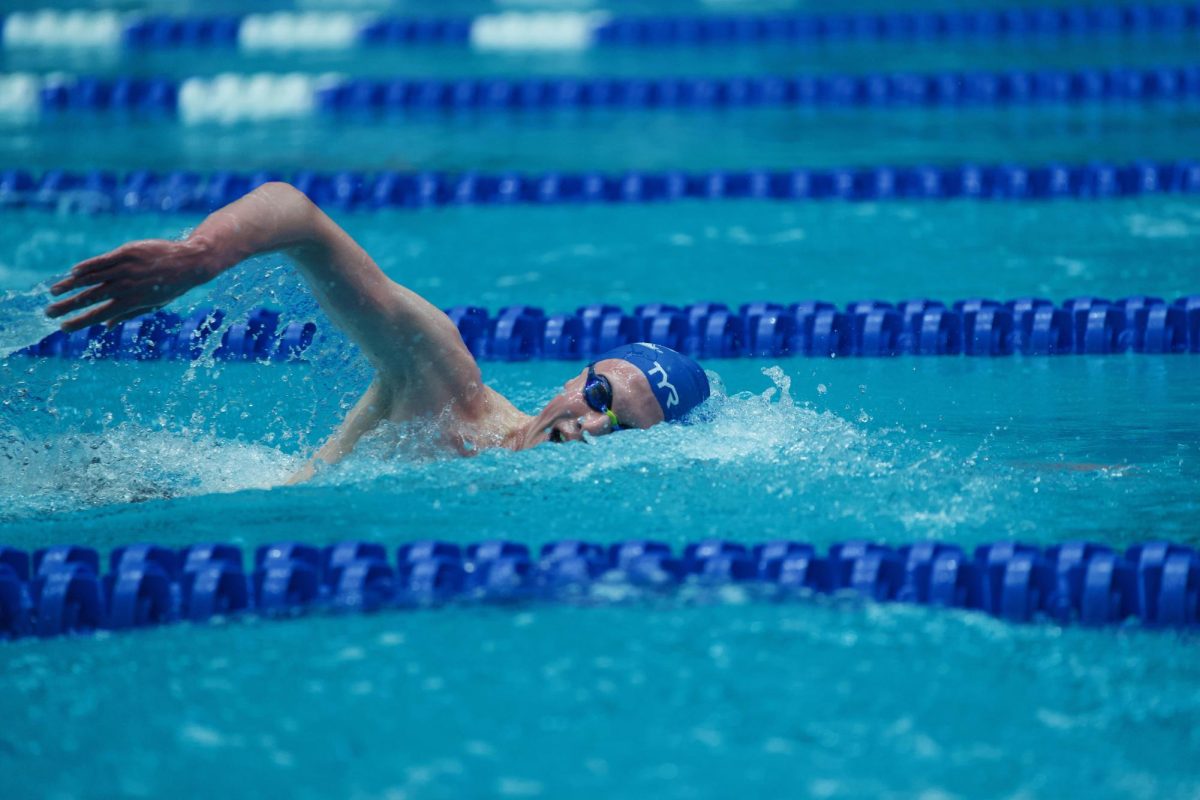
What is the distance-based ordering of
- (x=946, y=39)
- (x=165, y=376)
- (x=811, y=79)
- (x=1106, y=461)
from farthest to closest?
1. (x=946, y=39)
2. (x=811, y=79)
3. (x=165, y=376)
4. (x=1106, y=461)

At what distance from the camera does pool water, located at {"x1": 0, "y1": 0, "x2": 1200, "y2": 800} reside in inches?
105

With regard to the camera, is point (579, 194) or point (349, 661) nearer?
point (349, 661)

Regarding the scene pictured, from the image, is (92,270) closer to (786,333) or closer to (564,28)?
(786,333)

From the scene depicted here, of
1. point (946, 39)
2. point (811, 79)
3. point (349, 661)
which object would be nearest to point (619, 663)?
point (349, 661)

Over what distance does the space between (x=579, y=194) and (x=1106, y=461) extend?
3.42m

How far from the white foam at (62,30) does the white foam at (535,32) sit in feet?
7.82

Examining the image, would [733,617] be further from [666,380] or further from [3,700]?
[3,700]

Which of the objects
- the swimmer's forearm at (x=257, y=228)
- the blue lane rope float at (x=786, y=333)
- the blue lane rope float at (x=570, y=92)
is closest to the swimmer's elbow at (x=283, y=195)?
the swimmer's forearm at (x=257, y=228)

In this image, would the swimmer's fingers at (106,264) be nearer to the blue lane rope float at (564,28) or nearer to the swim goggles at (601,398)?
the swim goggles at (601,398)

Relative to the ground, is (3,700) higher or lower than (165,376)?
lower

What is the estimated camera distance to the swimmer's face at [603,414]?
370 cm

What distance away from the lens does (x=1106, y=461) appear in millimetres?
4137

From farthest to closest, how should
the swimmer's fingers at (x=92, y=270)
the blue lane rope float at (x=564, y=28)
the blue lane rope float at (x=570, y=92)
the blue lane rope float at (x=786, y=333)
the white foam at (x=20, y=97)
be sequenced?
the blue lane rope float at (x=564, y=28)
the white foam at (x=20, y=97)
the blue lane rope float at (x=570, y=92)
the blue lane rope float at (x=786, y=333)
the swimmer's fingers at (x=92, y=270)

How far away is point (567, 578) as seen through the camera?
3.34 metres
